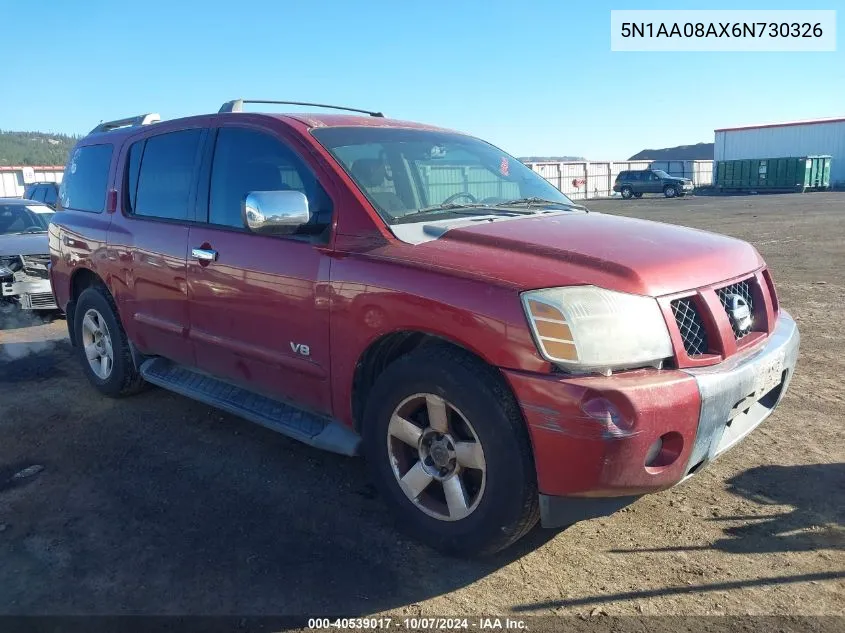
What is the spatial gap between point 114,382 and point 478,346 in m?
3.47

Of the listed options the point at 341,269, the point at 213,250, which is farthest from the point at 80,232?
the point at 341,269

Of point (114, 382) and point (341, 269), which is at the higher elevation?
point (341, 269)

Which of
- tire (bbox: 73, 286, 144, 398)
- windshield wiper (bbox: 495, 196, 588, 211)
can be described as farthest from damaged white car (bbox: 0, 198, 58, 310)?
windshield wiper (bbox: 495, 196, 588, 211)

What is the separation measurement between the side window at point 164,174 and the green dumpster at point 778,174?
42677mm

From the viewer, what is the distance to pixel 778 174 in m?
40.6

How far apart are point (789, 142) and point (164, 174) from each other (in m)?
51.4

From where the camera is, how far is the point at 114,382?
5.05 meters

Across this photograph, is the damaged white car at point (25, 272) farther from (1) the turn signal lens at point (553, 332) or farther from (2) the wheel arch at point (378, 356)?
(1) the turn signal lens at point (553, 332)

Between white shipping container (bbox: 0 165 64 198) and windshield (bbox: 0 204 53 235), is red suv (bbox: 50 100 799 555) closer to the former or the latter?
windshield (bbox: 0 204 53 235)

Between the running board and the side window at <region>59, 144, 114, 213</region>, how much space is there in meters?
1.36

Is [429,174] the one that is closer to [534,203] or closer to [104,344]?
[534,203]

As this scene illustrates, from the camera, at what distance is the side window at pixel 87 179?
199 inches

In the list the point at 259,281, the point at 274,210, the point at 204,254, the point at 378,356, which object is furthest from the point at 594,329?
the point at 204,254

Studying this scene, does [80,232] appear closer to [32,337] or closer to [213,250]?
[213,250]
